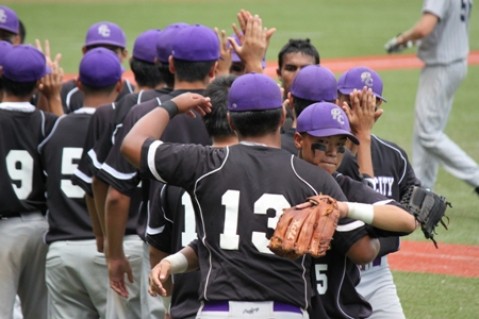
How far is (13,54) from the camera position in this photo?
7.16m

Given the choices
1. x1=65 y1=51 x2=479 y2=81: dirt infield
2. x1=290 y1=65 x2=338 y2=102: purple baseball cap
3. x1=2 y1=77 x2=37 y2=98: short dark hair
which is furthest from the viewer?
x1=65 y1=51 x2=479 y2=81: dirt infield

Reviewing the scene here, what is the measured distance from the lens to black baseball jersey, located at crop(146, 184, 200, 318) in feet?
17.6

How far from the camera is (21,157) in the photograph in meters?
7.09

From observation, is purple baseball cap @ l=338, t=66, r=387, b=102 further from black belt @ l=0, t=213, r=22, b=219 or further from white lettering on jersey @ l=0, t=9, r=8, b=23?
white lettering on jersey @ l=0, t=9, r=8, b=23

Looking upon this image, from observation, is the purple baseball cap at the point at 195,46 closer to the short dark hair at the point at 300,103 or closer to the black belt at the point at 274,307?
the short dark hair at the point at 300,103

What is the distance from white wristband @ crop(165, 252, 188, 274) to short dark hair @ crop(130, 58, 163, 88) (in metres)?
2.54

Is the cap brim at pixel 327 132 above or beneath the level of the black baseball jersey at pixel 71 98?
above

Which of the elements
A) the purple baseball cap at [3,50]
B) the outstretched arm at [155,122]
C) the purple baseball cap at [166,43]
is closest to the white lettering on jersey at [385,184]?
the outstretched arm at [155,122]

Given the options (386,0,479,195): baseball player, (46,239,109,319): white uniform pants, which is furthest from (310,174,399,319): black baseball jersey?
(386,0,479,195): baseball player

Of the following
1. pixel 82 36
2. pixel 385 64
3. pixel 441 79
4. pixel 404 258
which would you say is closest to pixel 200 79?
pixel 404 258

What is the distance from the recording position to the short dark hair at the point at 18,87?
7.15 m

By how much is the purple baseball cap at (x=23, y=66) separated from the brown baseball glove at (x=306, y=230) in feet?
10.2

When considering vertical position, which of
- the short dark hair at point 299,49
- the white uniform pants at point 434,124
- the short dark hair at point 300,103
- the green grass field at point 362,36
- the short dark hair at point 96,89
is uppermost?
the short dark hair at point 300,103

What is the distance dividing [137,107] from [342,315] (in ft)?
6.13
